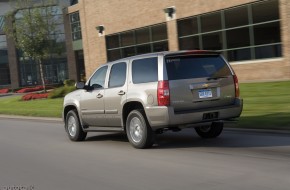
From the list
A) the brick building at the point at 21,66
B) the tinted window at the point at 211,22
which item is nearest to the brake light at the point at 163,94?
the tinted window at the point at 211,22

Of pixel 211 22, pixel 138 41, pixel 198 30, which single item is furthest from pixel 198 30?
pixel 138 41

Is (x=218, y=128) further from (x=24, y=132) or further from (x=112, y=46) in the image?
(x=112, y=46)

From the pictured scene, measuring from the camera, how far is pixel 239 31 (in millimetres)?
24672

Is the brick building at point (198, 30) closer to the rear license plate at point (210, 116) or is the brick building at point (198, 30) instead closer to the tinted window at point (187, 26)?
the tinted window at point (187, 26)

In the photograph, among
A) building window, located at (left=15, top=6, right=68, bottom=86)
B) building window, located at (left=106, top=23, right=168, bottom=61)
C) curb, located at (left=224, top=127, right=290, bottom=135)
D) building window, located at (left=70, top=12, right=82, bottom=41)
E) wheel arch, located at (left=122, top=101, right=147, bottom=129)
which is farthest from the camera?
building window, located at (left=15, top=6, right=68, bottom=86)

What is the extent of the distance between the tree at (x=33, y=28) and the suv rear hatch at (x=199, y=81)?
2963 cm

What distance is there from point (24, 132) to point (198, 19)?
46.1 feet

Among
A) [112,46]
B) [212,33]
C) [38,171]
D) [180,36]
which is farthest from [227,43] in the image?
[38,171]

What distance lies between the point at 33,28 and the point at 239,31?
18.7m

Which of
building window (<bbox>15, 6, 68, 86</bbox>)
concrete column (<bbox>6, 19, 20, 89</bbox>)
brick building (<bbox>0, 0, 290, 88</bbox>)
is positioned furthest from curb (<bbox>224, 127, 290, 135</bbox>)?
concrete column (<bbox>6, 19, 20, 89</bbox>)

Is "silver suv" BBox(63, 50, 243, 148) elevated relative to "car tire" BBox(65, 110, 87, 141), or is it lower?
elevated

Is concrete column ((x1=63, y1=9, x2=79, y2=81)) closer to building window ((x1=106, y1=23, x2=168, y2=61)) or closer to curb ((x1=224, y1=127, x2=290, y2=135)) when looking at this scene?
building window ((x1=106, y1=23, x2=168, y2=61))

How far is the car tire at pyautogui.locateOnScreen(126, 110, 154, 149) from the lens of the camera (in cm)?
966

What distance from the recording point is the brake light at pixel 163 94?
9180 millimetres
